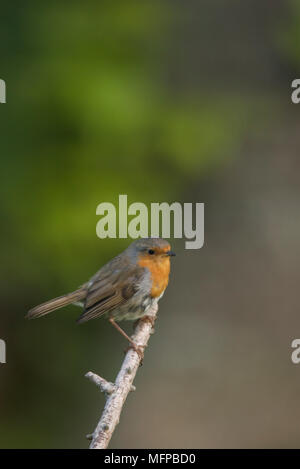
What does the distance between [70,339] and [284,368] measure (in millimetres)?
2516

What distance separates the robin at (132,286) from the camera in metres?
4.66

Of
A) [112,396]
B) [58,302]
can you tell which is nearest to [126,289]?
[58,302]

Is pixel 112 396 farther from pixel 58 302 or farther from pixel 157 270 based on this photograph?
pixel 157 270

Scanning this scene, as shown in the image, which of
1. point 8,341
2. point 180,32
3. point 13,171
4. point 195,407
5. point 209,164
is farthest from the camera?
point 180,32

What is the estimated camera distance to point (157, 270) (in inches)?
186

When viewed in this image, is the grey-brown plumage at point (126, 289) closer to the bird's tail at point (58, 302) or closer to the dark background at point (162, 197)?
the bird's tail at point (58, 302)

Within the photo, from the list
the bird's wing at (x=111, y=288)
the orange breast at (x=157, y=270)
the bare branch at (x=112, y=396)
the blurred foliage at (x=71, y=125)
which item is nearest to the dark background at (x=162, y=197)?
the blurred foliage at (x=71, y=125)

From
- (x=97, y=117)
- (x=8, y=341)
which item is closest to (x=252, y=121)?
(x=97, y=117)

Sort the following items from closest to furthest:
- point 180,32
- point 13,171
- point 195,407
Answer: point 13,171 → point 195,407 → point 180,32

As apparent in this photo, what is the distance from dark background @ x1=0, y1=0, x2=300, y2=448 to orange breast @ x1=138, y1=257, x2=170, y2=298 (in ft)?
6.12

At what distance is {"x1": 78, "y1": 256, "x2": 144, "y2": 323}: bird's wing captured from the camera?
15.3 ft

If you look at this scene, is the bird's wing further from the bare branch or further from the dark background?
the dark background

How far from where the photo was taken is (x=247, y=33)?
29.7 feet

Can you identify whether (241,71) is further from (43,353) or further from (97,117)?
(43,353)
